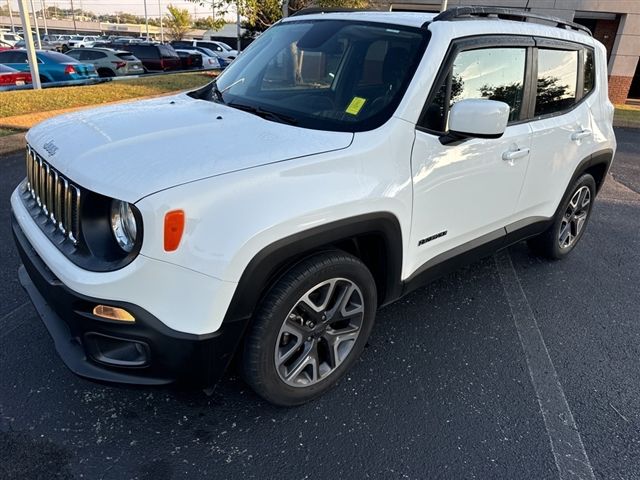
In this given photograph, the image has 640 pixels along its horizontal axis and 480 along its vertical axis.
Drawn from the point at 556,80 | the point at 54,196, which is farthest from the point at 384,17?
the point at 54,196

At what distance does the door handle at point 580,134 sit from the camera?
12.4 feet

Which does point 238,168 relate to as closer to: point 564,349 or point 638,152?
point 564,349

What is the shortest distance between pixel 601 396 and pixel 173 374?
229cm

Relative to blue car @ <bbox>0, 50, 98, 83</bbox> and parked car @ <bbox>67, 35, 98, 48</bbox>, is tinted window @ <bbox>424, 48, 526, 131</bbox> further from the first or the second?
parked car @ <bbox>67, 35, 98, 48</bbox>

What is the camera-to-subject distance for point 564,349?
3.21 metres

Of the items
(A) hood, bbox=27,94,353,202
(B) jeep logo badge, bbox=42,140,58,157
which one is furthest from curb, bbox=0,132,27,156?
(B) jeep logo badge, bbox=42,140,58,157

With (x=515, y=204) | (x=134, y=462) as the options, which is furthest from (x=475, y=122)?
(x=134, y=462)

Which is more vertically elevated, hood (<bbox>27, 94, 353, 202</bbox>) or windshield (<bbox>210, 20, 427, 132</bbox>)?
windshield (<bbox>210, 20, 427, 132</bbox>)

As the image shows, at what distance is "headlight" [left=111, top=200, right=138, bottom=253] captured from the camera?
1.98 metres

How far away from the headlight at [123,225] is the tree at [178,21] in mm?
74103

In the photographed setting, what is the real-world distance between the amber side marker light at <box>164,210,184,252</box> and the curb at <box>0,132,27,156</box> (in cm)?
634

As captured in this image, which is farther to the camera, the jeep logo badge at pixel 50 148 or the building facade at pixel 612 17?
the building facade at pixel 612 17

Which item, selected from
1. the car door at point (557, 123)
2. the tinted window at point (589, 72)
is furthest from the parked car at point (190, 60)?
the car door at point (557, 123)

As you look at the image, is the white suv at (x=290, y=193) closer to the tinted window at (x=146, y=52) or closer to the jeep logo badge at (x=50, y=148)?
the jeep logo badge at (x=50, y=148)
